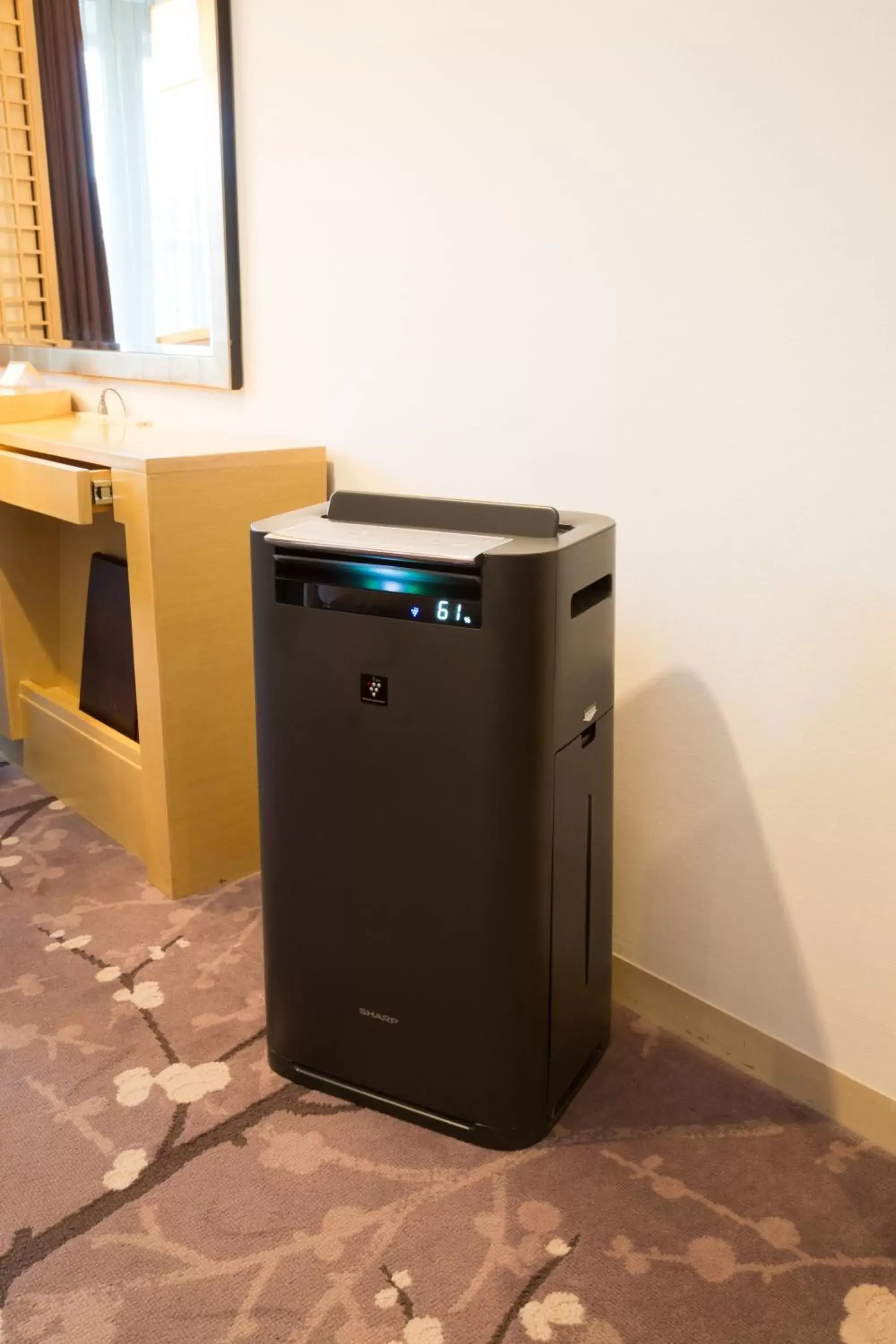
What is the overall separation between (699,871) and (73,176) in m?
2.11

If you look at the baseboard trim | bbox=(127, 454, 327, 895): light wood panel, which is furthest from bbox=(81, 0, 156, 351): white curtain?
the baseboard trim

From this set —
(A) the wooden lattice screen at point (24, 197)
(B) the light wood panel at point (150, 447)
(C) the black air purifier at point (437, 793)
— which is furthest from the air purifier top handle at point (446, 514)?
(A) the wooden lattice screen at point (24, 197)

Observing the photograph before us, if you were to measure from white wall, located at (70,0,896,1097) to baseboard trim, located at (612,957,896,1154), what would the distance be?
2 cm

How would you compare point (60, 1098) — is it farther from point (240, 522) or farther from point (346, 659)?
point (240, 522)

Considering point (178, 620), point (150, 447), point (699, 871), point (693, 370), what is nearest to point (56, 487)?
point (150, 447)

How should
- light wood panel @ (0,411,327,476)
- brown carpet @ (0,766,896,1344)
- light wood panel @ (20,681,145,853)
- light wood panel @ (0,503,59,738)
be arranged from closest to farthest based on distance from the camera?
brown carpet @ (0,766,896,1344) → light wood panel @ (0,411,327,476) → light wood panel @ (20,681,145,853) → light wood panel @ (0,503,59,738)

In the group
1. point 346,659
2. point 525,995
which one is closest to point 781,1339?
point 525,995

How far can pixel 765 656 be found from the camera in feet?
4.16

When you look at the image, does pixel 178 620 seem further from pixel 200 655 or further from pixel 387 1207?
pixel 387 1207

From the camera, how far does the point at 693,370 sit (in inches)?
50.1

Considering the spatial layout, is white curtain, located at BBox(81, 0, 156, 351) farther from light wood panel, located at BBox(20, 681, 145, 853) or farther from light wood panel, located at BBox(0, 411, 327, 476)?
light wood panel, located at BBox(20, 681, 145, 853)

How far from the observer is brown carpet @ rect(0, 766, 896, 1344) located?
3.30 feet

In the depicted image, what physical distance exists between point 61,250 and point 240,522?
1.22 meters

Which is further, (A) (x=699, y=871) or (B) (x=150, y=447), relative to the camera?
(B) (x=150, y=447)
